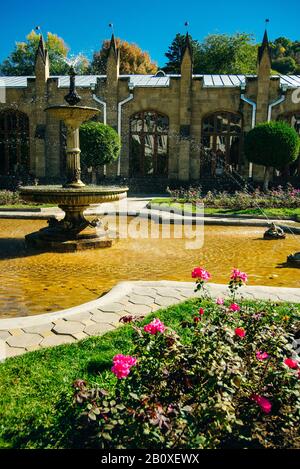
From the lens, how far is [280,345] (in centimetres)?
265

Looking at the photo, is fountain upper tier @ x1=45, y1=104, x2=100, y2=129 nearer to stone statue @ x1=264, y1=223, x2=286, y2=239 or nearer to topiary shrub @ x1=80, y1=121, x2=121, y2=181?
stone statue @ x1=264, y1=223, x2=286, y2=239

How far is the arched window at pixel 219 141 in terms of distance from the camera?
23094 millimetres

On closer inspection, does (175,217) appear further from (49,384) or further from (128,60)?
(128,60)

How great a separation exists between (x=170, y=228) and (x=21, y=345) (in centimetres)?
761

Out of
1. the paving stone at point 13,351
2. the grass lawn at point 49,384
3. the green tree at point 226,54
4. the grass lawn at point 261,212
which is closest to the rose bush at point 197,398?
the grass lawn at point 49,384

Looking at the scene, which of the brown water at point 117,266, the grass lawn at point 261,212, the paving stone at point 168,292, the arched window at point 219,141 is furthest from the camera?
the arched window at point 219,141

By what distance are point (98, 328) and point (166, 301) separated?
1.09 meters

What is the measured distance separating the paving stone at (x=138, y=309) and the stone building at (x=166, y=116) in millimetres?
18654

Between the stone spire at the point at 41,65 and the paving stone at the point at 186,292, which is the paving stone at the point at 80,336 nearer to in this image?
the paving stone at the point at 186,292

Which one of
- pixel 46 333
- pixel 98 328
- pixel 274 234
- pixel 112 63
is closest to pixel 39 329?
pixel 46 333

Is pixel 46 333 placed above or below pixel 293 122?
below

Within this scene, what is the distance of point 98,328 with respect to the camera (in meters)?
3.91

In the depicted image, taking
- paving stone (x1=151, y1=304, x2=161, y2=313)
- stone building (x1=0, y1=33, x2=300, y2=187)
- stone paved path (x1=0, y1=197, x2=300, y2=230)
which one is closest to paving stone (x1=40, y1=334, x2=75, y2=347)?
paving stone (x1=151, y1=304, x2=161, y2=313)
